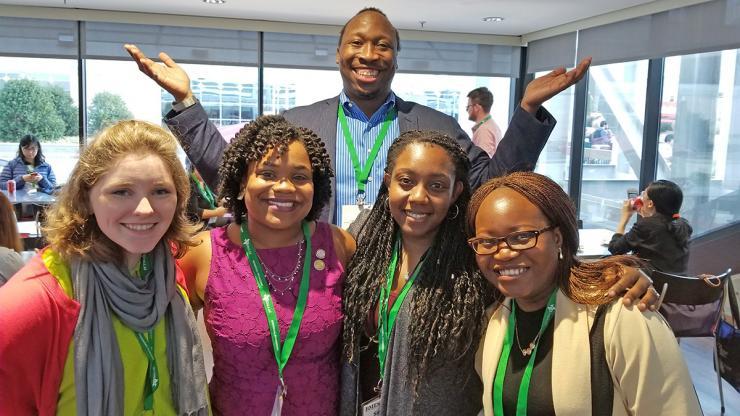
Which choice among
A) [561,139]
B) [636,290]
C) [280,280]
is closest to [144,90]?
[561,139]

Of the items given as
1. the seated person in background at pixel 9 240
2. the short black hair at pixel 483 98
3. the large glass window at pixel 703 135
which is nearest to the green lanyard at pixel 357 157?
the seated person in background at pixel 9 240

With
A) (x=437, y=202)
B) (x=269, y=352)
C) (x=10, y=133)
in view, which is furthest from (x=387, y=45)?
(x=10, y=133)

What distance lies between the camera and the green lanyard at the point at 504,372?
1427 mm

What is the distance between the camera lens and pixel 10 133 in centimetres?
752

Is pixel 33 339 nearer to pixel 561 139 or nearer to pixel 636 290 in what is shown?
pixel 636 290

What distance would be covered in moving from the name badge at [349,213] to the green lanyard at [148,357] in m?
0.77

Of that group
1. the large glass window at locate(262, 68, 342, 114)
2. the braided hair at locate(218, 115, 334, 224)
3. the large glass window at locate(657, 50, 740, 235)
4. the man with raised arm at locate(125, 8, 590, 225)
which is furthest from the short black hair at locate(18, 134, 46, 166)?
the large glass window at locate(657, 50, 740, 235)

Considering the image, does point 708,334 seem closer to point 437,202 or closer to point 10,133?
point 437,202

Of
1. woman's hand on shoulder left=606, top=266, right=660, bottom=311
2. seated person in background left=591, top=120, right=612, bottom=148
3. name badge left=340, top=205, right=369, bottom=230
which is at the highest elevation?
seated person in background left=591, top=120, right=612, bottom=148

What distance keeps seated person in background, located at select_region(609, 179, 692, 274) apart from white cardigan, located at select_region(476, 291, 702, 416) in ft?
10.3

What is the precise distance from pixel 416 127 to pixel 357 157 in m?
0.24

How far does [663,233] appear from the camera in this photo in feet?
13.9

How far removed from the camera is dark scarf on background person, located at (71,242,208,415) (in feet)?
4.37

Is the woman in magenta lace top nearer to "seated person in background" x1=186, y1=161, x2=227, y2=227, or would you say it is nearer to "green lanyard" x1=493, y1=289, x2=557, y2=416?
"seated person in background" x1=186, y1=161, x2=227, y2=227
